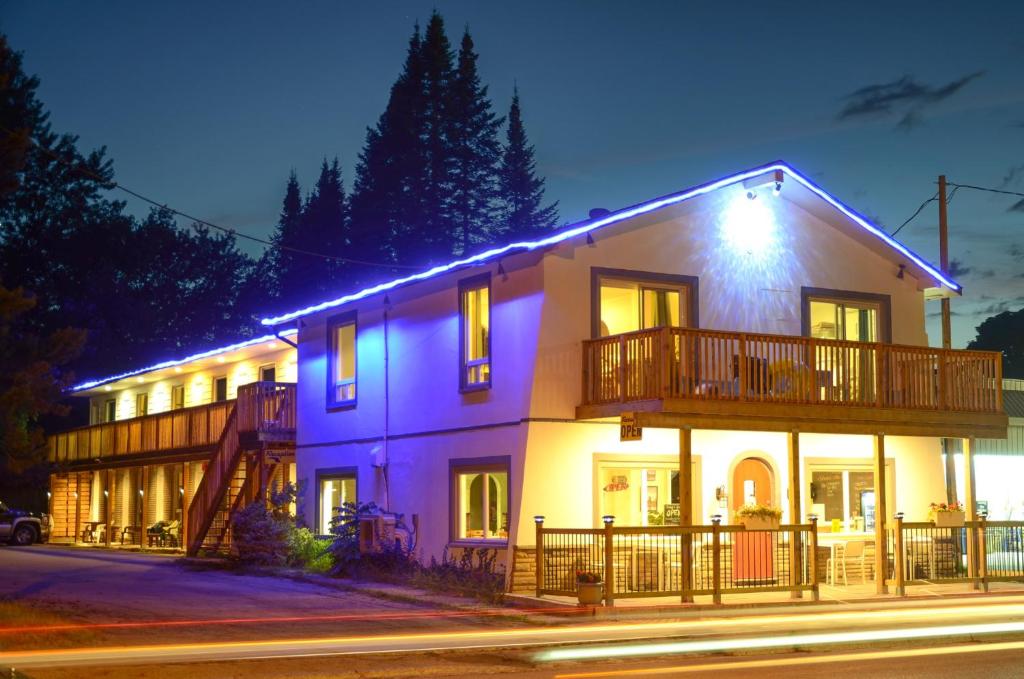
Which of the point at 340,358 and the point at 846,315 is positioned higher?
the point at 846,315

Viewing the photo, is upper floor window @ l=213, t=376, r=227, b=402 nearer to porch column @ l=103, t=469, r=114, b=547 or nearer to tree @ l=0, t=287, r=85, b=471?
porch column @ l=103, t=469, r=114, b=547

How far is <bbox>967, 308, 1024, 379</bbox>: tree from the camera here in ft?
277

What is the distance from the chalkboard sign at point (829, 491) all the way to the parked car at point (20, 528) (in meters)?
27.6

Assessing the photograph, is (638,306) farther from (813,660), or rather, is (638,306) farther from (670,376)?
(813,660)

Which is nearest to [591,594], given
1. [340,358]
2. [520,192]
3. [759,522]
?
[759,522]

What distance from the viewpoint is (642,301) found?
2477 cm

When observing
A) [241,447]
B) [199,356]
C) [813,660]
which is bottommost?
[813,660]

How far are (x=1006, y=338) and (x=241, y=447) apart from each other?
216 ft

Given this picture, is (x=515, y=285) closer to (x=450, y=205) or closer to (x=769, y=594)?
(x=769, y=594)

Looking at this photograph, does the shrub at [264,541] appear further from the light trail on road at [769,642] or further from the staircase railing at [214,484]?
the light trail on road at [769,642]

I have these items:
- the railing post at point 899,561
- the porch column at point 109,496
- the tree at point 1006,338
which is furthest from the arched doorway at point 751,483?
the tree at point 1006,338

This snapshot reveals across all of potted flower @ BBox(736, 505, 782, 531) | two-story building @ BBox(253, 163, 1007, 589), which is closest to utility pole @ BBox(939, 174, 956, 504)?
two-story building @ BBox(253, 163, 1007, 589)

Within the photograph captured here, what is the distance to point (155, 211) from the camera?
7162cm

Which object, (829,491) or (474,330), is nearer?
(474,330)
